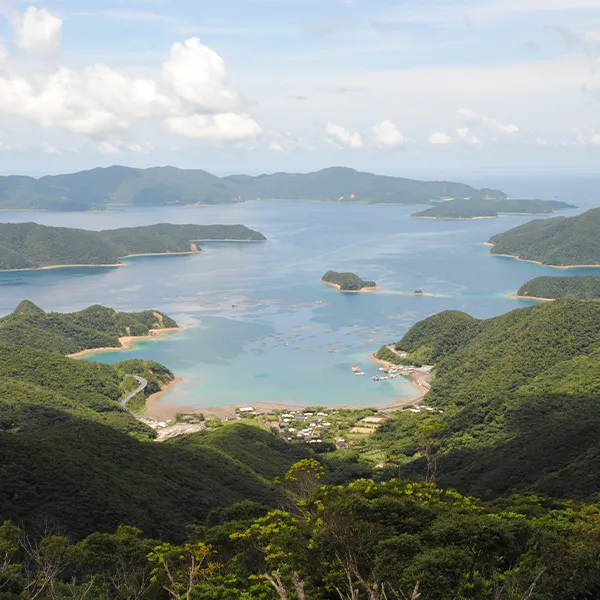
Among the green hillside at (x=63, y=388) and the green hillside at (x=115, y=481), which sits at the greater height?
the green hillside at (x=115, y=481)

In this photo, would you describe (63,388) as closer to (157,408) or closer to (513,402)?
(157,408)

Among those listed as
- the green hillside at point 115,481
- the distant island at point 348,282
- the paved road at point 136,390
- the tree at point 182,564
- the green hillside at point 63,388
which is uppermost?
the tree at point 182,564

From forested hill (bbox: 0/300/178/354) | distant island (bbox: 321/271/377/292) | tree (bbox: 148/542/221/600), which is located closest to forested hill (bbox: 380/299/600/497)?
tree (bbox: 148/542/221/600)

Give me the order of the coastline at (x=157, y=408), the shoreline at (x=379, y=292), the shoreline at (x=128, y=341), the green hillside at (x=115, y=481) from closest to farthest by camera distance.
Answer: the green hillside at (x=115, y=481)
the coastline at (x=157, y=408)
the shoreline at (x=128, y=341)
the shoreline at (x=379, y=292)

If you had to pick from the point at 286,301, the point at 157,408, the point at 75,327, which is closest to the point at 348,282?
the point at 286,301

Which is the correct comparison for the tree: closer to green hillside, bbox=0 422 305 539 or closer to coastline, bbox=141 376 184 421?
green hillside, bbox=0 422 305 539

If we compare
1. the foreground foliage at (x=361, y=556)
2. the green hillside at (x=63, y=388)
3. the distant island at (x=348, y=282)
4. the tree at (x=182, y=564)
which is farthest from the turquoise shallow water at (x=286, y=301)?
the tree at (x=182, y=564)

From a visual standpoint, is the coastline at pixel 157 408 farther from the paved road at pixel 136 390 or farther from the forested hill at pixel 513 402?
the forested hill at pixel 513 402
